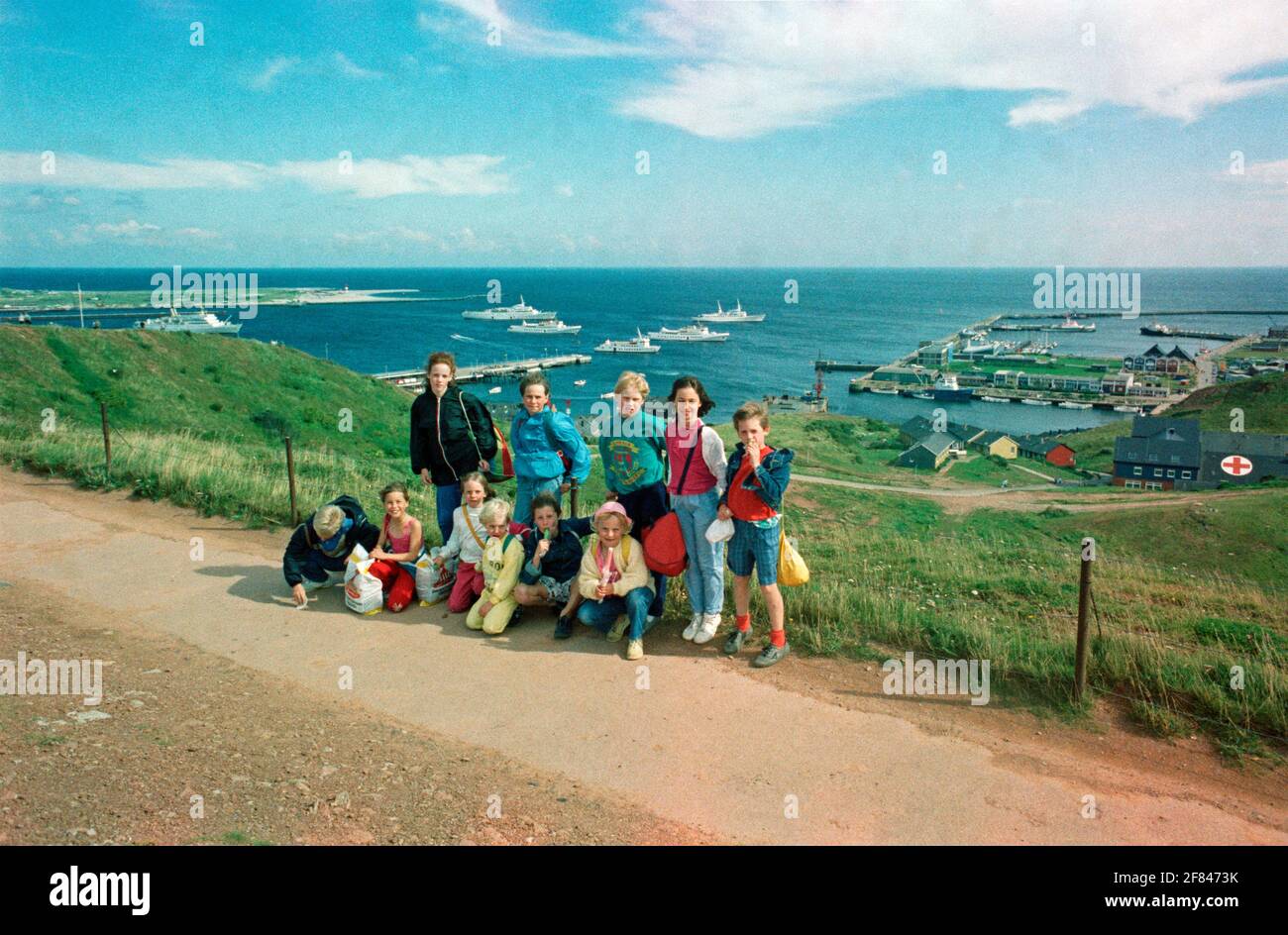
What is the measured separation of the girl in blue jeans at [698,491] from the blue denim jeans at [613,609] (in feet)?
1.07

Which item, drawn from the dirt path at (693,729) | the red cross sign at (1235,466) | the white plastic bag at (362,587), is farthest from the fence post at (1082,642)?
the red cross sign at (1235,466)

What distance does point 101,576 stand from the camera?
24.1ft

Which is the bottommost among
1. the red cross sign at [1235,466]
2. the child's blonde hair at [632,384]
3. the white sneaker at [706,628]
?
the red cross sign at [1235,466]

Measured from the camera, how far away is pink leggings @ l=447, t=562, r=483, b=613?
651 centimetres

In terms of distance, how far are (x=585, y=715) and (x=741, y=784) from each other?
110 cm

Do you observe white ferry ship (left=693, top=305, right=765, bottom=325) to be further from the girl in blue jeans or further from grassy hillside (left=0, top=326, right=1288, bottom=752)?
the girl in blue jeans

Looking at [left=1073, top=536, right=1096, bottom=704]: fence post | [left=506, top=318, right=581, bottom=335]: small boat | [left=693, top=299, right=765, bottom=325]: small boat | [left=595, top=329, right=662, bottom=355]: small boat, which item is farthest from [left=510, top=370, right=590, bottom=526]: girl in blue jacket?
[left=693, top=299, right=765, bottom=325]: small boat

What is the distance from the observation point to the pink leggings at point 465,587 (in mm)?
6508

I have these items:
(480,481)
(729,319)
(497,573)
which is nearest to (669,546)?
(497,573)

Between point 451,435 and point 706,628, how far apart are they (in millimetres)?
2556

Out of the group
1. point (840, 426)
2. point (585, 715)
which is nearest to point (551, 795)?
point (585, 715)

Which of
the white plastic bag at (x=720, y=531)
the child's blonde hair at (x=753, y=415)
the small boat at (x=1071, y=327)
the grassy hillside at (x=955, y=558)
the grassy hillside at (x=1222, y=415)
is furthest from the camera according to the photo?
the small boat at (x=1071, y=327)

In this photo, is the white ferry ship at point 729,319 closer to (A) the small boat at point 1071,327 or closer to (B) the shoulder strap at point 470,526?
(A) the small boat at point 1071,327

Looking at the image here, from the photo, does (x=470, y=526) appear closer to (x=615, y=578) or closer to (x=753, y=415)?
(x=615, y=578)
